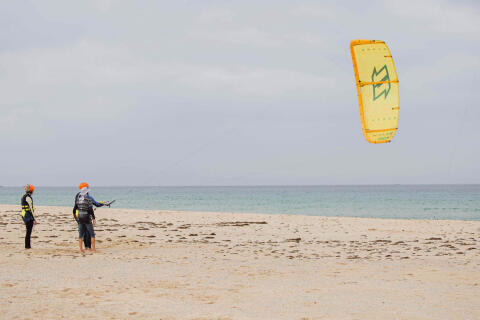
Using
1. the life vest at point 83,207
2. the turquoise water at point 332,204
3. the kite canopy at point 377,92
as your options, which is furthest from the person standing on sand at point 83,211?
the turquoise water at point 332,204

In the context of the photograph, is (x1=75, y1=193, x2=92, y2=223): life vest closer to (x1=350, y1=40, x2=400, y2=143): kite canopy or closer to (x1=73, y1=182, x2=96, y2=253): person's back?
(x1=73, y1=182, x2=96, y2=253): person's back

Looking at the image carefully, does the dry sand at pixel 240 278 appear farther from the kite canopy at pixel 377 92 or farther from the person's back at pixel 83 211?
the kite canopy at pixel 377 92

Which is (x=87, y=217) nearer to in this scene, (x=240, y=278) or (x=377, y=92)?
(x=240, y=278)

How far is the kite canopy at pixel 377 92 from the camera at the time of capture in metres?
11.8

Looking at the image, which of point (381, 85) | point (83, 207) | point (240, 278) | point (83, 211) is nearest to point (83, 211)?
point (83, 211)

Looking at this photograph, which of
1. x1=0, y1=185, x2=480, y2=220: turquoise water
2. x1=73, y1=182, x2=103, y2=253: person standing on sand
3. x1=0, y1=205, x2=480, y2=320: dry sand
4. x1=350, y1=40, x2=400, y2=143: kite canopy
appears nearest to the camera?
x1=0, y1=205, x2=480, y2=320: dry sand

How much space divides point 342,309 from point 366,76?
6889 mm

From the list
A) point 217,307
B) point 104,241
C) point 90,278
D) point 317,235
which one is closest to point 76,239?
point 104,241

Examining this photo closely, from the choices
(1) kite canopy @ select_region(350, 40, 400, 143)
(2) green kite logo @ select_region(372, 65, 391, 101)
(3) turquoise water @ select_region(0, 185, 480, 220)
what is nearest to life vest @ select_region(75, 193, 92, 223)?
(1) kite canopy @ select_region(350, 40, 400, 143)

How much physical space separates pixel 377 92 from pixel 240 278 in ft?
19.3

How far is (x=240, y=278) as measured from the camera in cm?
923

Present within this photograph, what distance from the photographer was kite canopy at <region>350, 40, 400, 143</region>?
38.9ft

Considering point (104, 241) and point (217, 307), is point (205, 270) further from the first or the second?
point (104, 241)

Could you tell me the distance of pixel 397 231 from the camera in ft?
64.5
